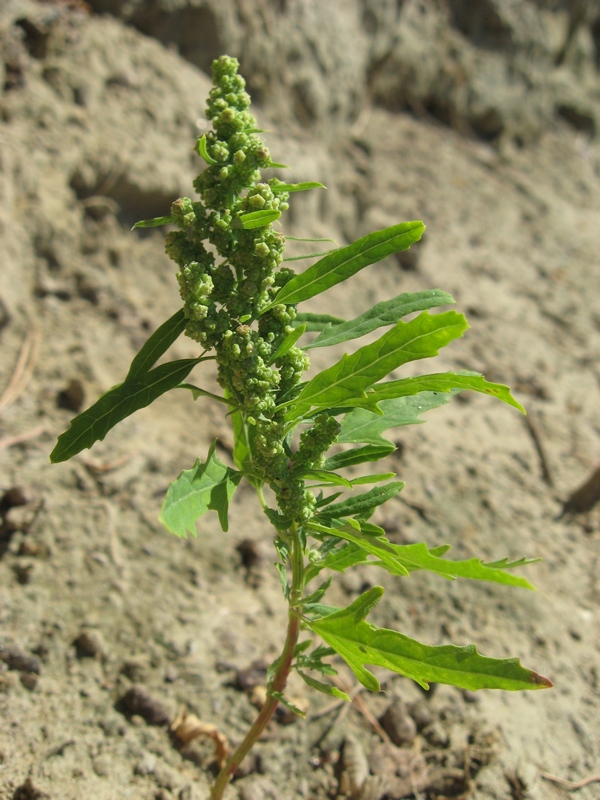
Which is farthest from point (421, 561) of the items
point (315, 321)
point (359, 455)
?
point (315, 321)

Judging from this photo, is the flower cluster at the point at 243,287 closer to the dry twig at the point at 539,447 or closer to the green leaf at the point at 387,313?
the green leaf at the point at 387,313

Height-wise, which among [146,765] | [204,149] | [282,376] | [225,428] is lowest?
[146,765]

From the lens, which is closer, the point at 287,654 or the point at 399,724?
the point at 287,654

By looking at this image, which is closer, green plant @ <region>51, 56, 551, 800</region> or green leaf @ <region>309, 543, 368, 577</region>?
green plant @ <region>51, 56, 551, 800</region>

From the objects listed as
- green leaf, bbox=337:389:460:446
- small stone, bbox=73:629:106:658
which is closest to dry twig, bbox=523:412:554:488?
green leaf, bbox=337:389:460:446

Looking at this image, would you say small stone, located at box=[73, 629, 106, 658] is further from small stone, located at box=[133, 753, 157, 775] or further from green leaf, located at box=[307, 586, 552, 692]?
green leaf, located at box=[307, 586, 552, 692]

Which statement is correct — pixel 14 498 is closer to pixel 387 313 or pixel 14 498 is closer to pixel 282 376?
pixel 282 376

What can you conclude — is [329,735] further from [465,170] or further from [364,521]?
[465,170]

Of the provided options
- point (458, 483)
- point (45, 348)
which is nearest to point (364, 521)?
point (458, 483)
